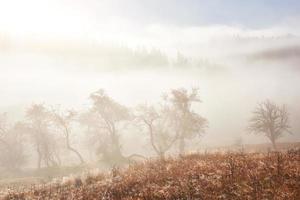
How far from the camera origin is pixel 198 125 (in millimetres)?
77625

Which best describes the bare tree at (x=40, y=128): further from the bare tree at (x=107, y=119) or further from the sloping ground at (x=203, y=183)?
the sloping ground at (x=203, y=183)

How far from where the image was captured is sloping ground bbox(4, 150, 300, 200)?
1278cm

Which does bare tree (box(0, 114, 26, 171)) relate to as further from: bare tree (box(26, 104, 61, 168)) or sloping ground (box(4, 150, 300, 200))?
sloping ground (box(4, 150, 300, 200))

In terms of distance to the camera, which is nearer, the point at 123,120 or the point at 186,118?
the point at 186,118

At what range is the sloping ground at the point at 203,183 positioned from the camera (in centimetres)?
1278

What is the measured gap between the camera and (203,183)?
14172mm

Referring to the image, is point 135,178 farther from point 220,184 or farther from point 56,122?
point 56,122

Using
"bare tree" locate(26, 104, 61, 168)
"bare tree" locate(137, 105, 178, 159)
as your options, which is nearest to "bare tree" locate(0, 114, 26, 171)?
"bare tree" locate(26, 104, 61, 168)

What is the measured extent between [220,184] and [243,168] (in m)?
2.07

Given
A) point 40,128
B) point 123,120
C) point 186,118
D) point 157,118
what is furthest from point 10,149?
point 186,118

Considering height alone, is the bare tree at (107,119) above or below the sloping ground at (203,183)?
above

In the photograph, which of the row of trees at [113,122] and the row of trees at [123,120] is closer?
the row of trees at [113,122]

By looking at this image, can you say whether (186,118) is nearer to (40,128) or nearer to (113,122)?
(113,122)

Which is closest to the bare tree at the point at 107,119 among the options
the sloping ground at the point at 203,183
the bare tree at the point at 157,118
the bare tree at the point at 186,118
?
the bare tree at the point at 157,118
